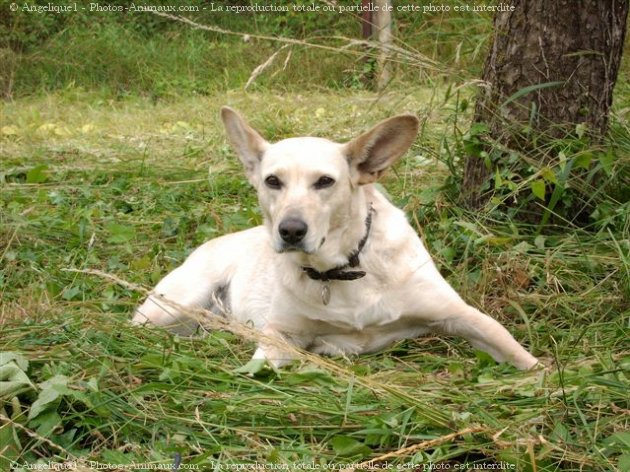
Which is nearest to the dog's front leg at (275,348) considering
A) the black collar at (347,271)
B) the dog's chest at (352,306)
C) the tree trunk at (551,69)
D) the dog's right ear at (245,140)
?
the dog's chest at (352,306)

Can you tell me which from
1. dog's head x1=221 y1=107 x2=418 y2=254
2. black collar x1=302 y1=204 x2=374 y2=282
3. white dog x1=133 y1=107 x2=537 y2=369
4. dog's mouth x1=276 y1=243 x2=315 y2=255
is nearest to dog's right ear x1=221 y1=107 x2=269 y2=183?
white dog x1=133 y1=107 x2=537 y2=369

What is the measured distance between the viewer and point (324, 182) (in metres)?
3.64

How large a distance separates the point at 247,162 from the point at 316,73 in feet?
19.4

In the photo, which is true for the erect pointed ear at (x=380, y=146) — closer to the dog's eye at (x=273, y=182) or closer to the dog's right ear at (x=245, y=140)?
the dog's eye at (x=273, y=182)

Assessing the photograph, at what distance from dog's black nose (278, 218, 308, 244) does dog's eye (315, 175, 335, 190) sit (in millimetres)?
246

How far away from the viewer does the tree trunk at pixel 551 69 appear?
14.1ft

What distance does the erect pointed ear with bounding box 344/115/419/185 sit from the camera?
3.72 metres

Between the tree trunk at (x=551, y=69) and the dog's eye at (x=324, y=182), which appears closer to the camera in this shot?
the dog's eye at (x=324, y=182)

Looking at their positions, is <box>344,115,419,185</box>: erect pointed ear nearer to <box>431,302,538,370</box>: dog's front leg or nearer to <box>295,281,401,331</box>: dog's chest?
<box>295,281,401,331</box>: dog's chest

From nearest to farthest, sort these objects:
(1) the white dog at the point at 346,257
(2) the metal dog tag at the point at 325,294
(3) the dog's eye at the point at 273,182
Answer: (1) the white dog at the point at 346,257, (3) the dog's eye at the point at 273,182, (2) the metal dog tag at the point at 325,294

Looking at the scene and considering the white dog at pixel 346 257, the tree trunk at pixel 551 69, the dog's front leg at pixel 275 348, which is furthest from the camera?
the tree trunk at pixel 551 69

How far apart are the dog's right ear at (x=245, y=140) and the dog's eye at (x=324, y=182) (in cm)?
47

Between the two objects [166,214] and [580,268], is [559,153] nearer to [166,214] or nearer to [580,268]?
[580,268]

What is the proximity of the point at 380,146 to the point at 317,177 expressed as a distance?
0.34 m
